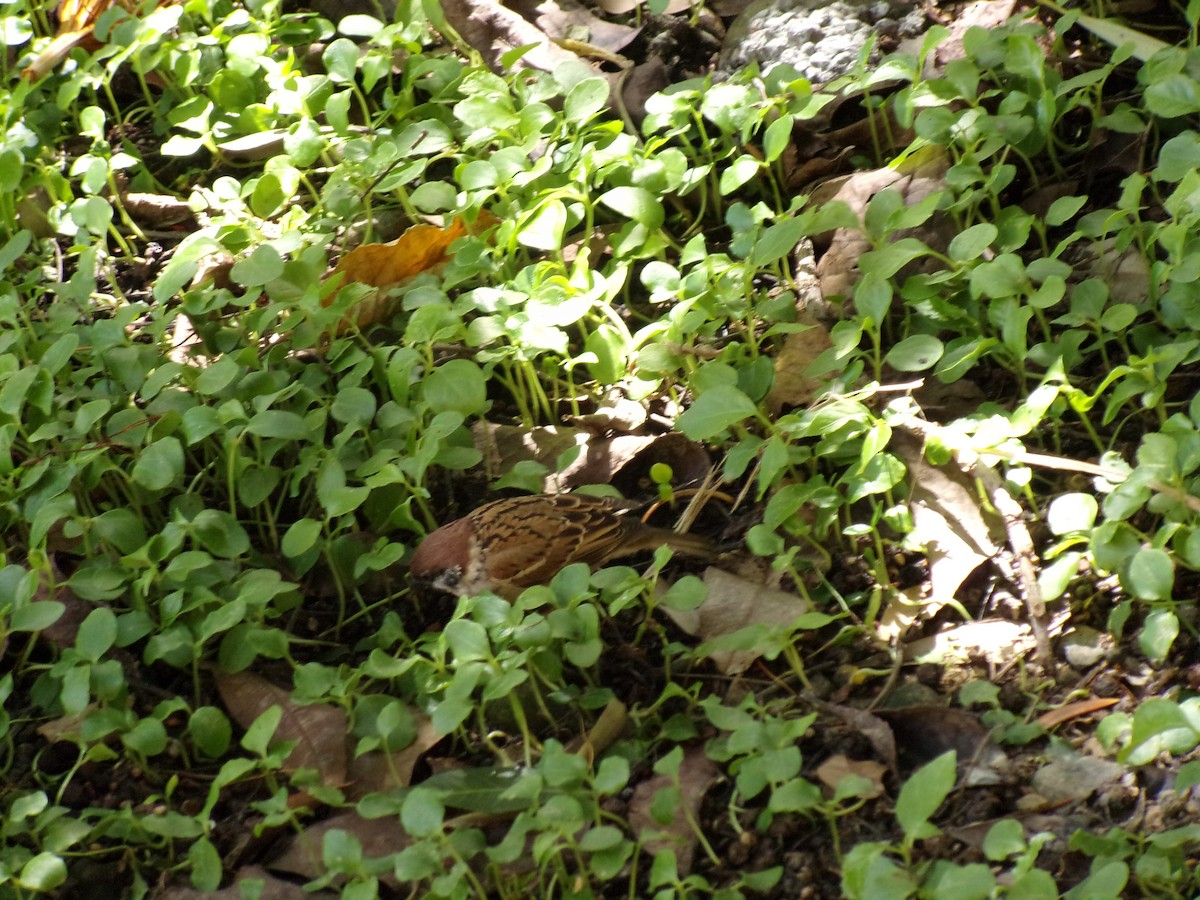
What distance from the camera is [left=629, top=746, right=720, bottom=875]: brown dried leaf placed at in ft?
7.29

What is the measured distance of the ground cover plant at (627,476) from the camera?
2268mm

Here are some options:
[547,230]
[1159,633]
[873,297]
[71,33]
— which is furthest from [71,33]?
[1159,633]

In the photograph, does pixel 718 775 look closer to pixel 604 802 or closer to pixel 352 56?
pixel 604 802

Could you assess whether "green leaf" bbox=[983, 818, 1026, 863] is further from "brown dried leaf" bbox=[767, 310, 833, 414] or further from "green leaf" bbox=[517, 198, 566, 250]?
"green leaf" bbox=[517, 198, 566, 250]

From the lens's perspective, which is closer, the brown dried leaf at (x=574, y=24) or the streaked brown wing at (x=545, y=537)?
the streaked brown wing at (x=545, y=537)

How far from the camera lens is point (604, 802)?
2355 millimetres

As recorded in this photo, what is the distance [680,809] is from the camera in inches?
90.8

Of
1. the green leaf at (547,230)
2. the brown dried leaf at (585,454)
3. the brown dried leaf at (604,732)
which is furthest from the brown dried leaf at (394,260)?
the brown dried leaf at (604,732)

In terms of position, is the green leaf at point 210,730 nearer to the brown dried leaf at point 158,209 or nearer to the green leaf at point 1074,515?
the green leaf at point 1074,515

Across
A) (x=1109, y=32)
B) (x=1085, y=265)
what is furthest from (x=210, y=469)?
(x=1109, y=32)

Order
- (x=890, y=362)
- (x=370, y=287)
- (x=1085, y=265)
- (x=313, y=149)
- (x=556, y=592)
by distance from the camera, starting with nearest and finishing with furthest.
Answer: (x=556, y=592) < (x=890, y=362) < (x=1085, y=265) < (x=370, y=287) < (x=313, y=149)

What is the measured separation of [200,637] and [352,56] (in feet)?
6.31

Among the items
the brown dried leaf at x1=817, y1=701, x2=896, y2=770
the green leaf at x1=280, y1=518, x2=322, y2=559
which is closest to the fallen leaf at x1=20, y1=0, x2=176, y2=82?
the green leaf at x1=280, y1=518, x2=322, y2=559

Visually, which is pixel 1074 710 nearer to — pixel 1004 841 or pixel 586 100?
pixel 1004 841
